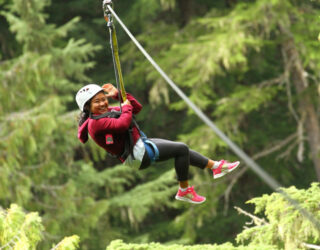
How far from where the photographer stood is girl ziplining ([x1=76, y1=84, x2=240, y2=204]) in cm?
459

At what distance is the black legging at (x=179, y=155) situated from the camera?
4.84m

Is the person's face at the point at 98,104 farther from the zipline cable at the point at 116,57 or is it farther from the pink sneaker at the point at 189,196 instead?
the pink sneaker at the point at 189,196

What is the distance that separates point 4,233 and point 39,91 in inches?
309

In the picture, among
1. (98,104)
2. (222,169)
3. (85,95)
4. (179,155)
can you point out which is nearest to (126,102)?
(98,104)

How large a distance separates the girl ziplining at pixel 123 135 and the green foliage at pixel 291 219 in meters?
0.71

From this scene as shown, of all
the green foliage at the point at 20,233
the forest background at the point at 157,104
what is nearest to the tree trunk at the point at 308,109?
the forest background at the point at 157,104

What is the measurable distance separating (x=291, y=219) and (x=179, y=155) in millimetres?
1181

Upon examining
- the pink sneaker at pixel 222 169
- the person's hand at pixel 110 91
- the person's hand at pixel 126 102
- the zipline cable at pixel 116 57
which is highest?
the zipline cable at pixel 116 57

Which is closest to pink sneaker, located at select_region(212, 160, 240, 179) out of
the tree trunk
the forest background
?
the forest background

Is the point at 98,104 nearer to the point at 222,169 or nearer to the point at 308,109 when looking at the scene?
the point at 222,169

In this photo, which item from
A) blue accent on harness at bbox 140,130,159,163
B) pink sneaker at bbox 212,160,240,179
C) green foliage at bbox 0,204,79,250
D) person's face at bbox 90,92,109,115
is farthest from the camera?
green foliage at bbox 0,204,79,250

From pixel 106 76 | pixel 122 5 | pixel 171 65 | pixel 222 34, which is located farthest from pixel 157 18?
pixel 222 34

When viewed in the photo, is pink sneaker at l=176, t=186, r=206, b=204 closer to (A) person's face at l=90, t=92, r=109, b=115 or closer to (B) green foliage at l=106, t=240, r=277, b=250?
(B) green foliage at l=106, t=240, r=277, b=250

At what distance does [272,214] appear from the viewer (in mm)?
5602
